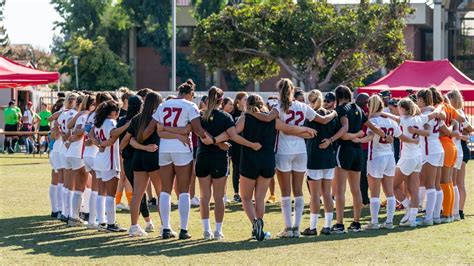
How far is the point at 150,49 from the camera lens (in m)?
77.5

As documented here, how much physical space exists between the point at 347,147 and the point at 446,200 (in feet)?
7.92

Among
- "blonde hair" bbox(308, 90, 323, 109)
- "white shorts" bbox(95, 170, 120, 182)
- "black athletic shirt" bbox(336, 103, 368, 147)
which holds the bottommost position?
"white shorts" bbox(95, 170, 120, 182)

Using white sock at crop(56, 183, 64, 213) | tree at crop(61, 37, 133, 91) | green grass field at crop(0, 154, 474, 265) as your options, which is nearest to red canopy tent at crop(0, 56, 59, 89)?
green grass field at crop(0, 154, 474, 265)

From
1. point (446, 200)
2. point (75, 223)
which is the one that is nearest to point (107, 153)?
point (75, 223)

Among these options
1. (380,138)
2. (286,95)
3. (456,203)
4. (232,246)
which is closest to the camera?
(232,246)

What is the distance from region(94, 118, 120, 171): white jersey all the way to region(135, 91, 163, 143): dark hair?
653mm

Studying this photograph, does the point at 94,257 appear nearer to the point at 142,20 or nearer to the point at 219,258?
the point at 219,258

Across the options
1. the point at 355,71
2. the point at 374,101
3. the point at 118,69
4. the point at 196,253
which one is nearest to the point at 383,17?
the point at 355,71

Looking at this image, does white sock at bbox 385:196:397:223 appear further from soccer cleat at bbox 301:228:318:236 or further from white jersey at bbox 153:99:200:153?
white jersey at bbox 153:99:200:153

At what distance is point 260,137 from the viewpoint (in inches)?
506

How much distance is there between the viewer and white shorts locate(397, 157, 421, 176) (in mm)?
14508

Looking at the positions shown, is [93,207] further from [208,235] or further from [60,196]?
[208,235]

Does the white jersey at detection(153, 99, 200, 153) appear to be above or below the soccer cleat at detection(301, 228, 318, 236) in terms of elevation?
above

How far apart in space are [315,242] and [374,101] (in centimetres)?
235
